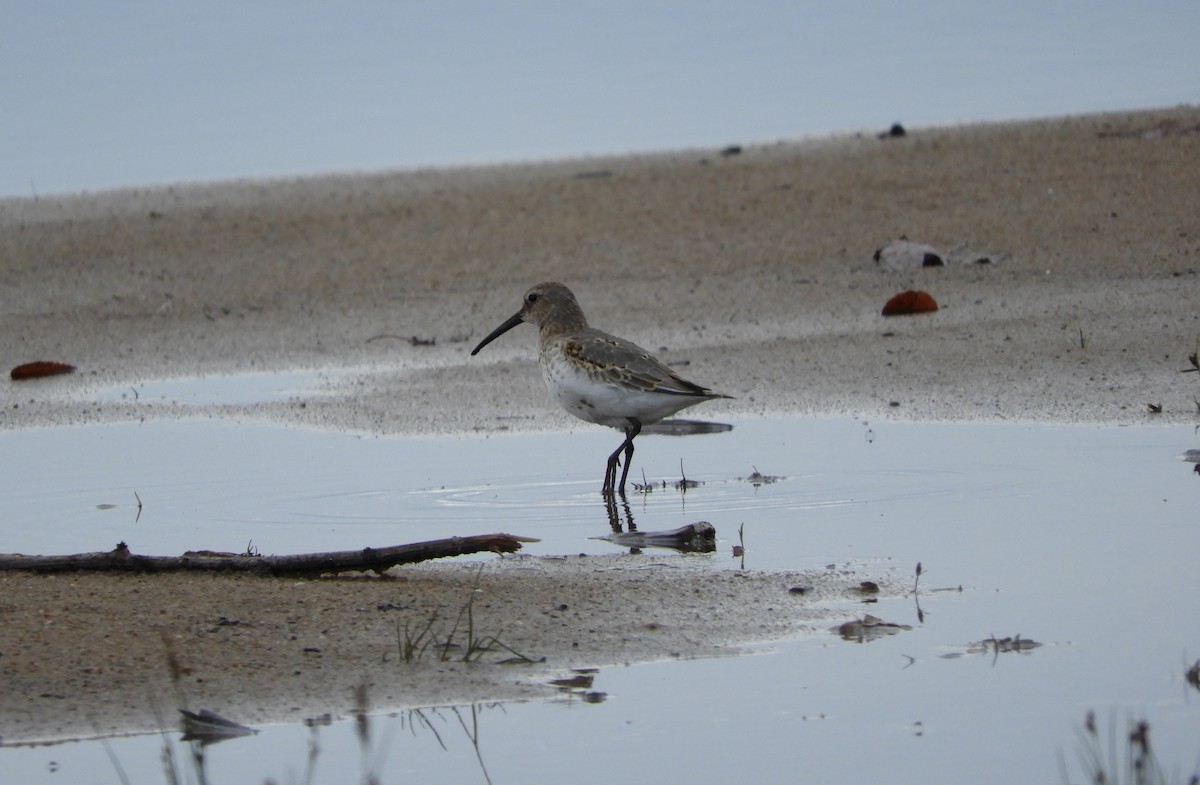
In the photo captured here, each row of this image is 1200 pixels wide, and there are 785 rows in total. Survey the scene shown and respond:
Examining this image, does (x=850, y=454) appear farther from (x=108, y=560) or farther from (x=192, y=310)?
(x=192, y=310)

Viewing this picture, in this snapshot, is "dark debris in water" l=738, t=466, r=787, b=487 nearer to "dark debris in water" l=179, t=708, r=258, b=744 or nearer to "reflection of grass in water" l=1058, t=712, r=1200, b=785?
"reflection of grass in water" l=1058, t=712, r=1200, b=785

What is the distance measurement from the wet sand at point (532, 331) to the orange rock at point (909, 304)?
106 mm

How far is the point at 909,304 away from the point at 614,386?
379cm

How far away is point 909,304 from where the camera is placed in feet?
36.9

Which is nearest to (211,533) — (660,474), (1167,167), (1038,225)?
(660,474)

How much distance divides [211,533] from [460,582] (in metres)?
1.49

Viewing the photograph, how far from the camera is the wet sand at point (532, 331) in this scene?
5273 mm

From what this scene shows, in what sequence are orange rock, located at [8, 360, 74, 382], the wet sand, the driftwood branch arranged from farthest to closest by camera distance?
orange rock, located at [8, 360, 74, 382] < the driftwood branch < the wet sand

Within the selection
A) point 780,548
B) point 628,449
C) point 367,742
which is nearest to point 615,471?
point 628,449

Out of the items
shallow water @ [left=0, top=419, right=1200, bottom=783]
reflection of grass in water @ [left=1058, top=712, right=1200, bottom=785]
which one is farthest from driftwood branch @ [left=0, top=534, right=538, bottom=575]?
reflection of grass in water @ [left=1058, top=712, right=1200, bottom=785]

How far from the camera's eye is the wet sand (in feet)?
17.3

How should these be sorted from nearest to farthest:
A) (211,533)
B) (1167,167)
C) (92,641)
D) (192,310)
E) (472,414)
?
(92,641)
(211,533)
(472,414)
(192,310)
(1167,167)

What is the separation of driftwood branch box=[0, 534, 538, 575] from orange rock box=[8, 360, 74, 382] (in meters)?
5.00

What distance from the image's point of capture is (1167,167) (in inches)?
543
